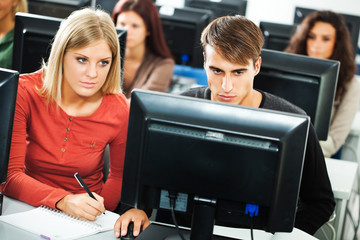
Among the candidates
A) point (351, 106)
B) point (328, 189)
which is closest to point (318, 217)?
point (328, 189)

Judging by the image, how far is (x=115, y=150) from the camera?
5.90 feet

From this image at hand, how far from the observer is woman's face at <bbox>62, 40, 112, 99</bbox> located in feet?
5.54

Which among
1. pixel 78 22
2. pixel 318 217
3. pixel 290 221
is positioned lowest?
pixel 318 217

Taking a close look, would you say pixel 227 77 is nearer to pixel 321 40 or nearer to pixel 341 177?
pixel 341 177

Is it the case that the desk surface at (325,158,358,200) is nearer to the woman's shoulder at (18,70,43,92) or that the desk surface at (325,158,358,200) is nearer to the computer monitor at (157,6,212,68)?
the woman's shoulder at (18,70,43,92)

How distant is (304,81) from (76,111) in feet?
2.86

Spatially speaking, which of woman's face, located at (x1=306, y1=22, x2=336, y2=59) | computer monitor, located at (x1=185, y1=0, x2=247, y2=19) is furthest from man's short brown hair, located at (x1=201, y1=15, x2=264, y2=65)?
computer monitor, located at (x1=185, y1=0, x2=247, y2=19)

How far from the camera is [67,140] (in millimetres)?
1758

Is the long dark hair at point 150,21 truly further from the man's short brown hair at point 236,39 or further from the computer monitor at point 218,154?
the computer monitor at point 218,154

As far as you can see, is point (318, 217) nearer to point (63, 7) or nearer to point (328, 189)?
point (328, 189)

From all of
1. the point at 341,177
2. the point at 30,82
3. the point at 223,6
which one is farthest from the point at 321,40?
the point at 30,82

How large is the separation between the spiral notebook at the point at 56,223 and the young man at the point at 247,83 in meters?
0.53

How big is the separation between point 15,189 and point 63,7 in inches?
69.5

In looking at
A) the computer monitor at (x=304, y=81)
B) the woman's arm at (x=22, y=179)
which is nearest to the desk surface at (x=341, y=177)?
the computer monitor at (x=304, y=81)
